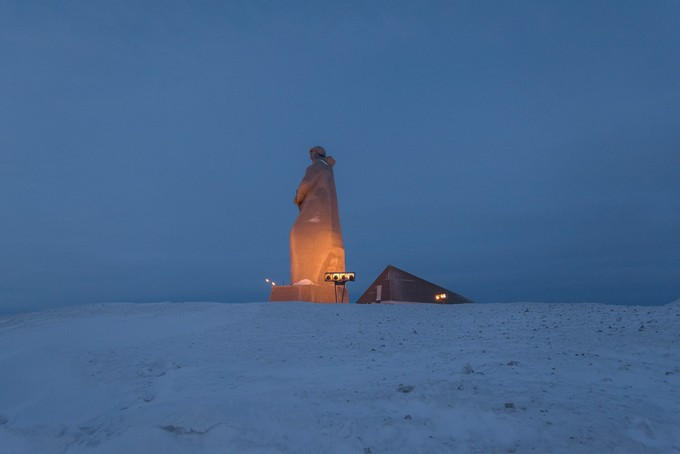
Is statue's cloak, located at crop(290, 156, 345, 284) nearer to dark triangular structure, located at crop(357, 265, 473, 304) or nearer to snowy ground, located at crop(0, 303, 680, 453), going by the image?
dark triangular structure, located at crop(357, 265, 473, 304)

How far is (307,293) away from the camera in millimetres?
17906

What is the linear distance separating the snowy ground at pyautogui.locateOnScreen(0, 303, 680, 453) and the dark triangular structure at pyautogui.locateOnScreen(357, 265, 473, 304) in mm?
11369

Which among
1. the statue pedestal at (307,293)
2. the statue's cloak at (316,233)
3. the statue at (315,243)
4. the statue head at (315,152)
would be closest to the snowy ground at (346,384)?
the statue pedestal at (307,293)

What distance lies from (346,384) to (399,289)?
1642 cm

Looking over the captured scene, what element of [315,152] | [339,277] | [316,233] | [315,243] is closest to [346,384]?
[339,277]

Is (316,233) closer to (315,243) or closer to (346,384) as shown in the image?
(315,243)

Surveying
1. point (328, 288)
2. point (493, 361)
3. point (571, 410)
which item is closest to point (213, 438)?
point (571, 410)

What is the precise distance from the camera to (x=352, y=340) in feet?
30.2

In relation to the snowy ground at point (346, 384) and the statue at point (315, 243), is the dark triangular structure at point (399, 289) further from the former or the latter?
the snowy ground at point (346, 384)

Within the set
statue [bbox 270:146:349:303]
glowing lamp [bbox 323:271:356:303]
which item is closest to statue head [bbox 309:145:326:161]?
statue [bbox 270:146:349:303]

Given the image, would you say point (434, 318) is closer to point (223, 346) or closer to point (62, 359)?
point (223, 346)

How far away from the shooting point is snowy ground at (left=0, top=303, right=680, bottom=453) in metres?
4.73

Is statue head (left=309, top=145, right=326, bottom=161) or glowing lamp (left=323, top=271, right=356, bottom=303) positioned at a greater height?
statue head (left=309, top=145, right=326, bottom=161)

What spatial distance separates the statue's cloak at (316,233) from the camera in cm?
1880
